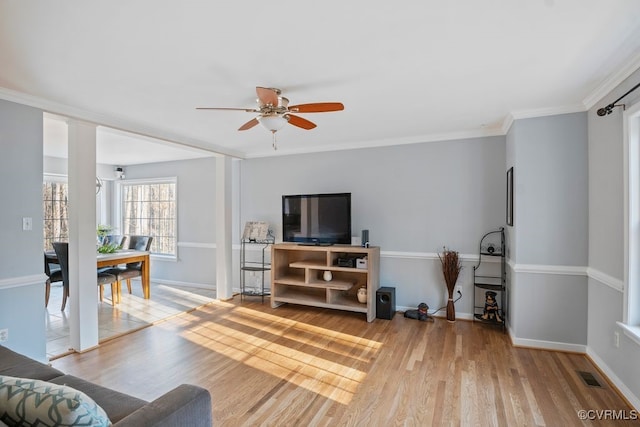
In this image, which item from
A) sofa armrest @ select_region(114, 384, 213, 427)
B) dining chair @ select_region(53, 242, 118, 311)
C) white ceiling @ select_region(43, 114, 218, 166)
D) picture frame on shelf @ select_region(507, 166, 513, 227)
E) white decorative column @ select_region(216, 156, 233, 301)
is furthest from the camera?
white decorative column @ select_region(216, 156, 233, 301)

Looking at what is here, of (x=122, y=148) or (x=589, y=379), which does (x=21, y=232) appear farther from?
(x=589, y=379)

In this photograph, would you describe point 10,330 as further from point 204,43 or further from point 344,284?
point 344,284

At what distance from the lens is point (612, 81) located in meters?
2.42

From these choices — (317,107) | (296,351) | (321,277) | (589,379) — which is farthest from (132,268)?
(589,379)

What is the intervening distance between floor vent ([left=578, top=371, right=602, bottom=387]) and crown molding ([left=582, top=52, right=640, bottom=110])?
229 centimetres

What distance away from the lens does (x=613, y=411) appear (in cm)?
215

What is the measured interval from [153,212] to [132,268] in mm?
1915

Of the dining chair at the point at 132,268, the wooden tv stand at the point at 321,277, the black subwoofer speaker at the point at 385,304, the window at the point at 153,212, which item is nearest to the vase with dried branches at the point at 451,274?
the black subwoofer speaker at the point at 385,304

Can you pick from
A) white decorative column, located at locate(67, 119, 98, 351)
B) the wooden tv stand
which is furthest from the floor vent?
white decorative column, located at locate(67, 119, 98, 351)

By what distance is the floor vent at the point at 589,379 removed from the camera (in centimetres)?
248

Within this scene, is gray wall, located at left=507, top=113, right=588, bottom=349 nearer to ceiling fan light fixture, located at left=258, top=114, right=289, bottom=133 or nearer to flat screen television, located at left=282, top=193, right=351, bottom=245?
flat screen television, located at left=282, top=193, right=351, bottom=245

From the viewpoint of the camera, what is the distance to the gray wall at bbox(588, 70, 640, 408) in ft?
7.54

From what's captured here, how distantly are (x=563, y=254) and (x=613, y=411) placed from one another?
4.40 feet

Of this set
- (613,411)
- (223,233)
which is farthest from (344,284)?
(613,411)
